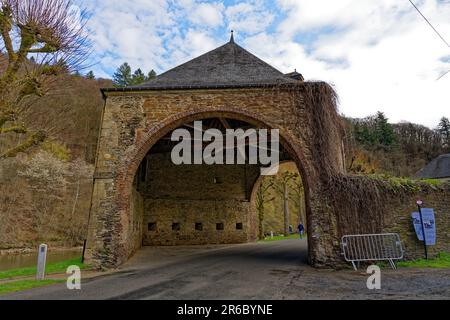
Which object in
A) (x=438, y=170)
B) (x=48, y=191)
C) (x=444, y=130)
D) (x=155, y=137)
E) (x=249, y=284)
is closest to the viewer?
(x=249, y=284)

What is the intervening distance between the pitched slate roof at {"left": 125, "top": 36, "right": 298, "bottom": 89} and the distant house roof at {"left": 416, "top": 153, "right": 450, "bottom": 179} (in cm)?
2390

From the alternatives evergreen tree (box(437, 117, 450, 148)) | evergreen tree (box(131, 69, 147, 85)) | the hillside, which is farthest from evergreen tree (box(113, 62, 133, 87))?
evergreen tree (box(437, 117, 450, 148))

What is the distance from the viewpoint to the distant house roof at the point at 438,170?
26.6 metres

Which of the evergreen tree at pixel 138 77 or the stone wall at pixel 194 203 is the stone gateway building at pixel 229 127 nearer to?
the stone wall at pixel 194 203

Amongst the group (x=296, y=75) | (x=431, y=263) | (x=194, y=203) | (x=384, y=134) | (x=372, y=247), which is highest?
(x=384, y=134)

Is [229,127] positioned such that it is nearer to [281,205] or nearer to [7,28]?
[7,28]

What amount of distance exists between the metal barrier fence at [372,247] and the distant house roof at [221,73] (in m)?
4.95

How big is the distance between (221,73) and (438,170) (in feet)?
85.5

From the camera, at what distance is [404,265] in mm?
7879

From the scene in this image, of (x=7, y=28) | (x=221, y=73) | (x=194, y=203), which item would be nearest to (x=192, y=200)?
(x=194, y=203)

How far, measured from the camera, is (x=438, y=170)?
27.3 m
